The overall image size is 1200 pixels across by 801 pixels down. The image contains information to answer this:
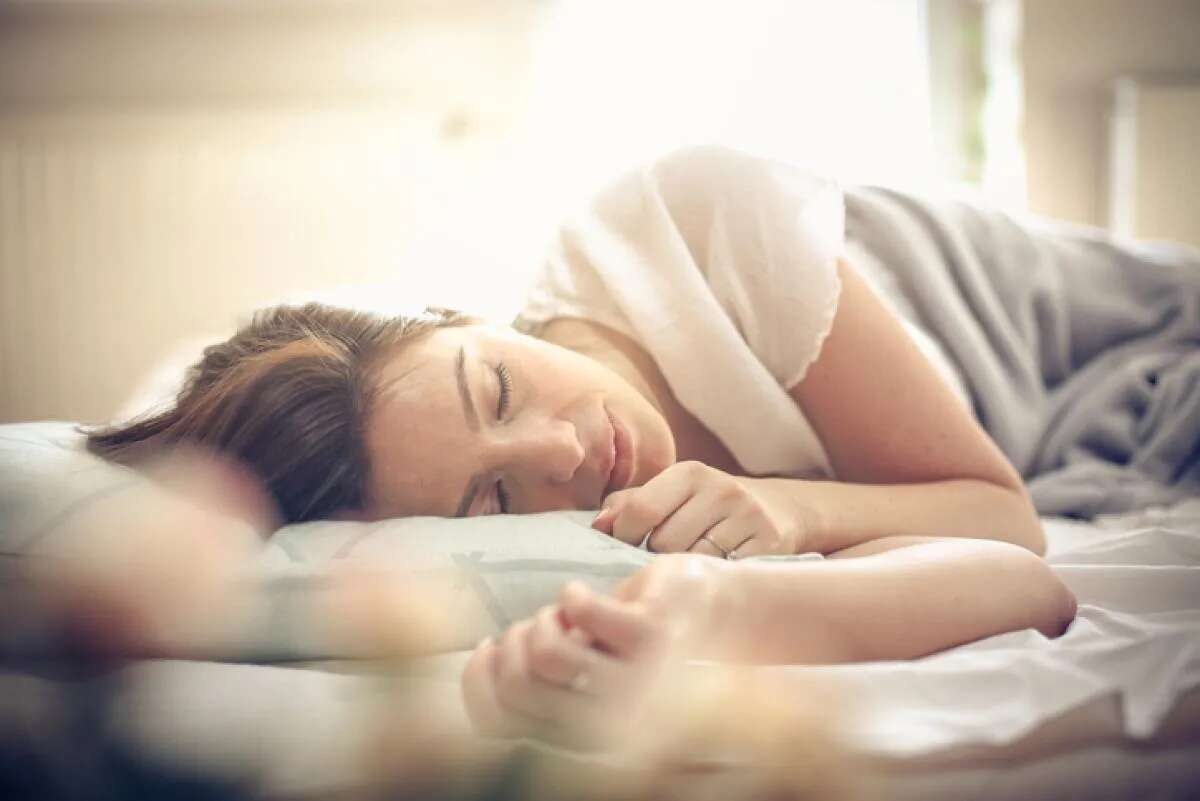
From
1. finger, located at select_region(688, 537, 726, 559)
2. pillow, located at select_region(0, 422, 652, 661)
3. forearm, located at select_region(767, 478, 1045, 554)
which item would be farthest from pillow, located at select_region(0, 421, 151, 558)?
forearm, located at select_region(767, 478, 1045, 554)

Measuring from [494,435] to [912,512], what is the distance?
1.03 ft

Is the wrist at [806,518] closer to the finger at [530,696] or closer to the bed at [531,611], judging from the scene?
the bed at [531,611]

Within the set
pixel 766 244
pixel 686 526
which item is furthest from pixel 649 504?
pixel 766 244

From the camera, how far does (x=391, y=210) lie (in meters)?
2.03

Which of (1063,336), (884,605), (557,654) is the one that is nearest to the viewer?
(557,654)

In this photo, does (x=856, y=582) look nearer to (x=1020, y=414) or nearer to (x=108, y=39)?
(x=1020, y=414)

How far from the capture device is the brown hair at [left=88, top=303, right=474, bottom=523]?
595 millimetres

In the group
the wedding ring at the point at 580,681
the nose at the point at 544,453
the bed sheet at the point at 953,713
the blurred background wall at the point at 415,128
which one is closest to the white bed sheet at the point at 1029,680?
the bed sheet at the point at 953,713

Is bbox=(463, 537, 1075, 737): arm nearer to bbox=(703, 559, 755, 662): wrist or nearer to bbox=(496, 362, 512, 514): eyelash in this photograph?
bbox=(703, 559, 755, 662): wrist

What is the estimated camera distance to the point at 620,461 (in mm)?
628

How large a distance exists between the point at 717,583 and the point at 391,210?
177 cm

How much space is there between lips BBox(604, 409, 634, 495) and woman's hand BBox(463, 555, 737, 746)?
0.86 ft

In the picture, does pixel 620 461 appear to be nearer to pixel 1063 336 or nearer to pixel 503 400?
pixel 503 400

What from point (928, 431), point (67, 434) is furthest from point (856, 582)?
point (67, 434)
